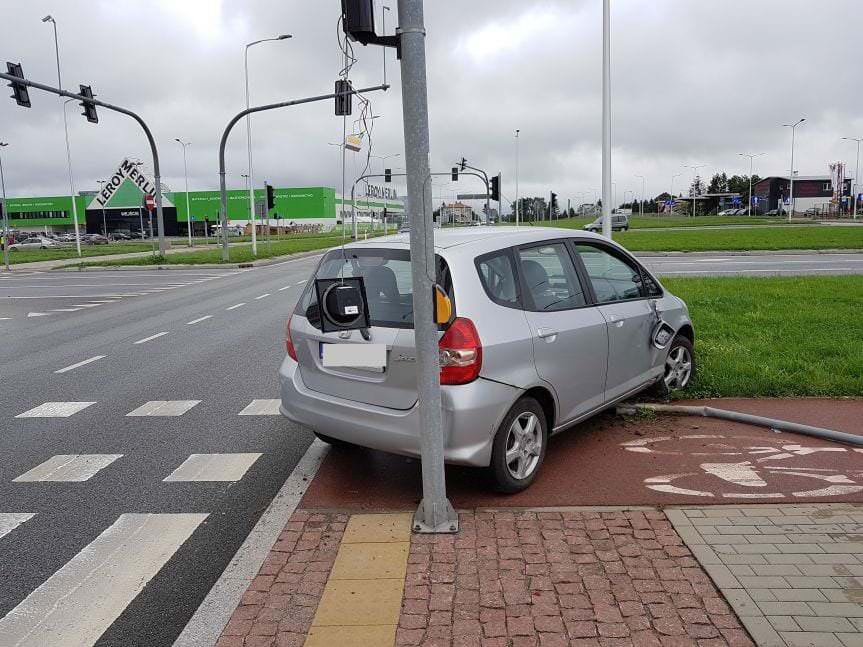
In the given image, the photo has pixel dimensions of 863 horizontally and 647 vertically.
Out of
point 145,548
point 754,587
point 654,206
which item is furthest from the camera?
point 654,206

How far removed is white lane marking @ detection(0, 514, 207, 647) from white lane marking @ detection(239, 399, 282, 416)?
2288 mm

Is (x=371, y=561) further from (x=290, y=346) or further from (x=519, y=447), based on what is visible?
(x=290, y=346)

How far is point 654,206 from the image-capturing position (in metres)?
179

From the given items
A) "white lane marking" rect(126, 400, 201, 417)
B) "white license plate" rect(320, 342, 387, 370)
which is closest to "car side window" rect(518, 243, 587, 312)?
"white license plate" rect(320, 342, 387, 370)

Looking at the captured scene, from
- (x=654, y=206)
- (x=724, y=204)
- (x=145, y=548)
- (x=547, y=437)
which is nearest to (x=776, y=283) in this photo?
(x=547, y=437)

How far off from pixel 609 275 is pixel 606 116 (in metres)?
8.08

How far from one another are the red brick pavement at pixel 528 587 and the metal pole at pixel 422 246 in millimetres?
392

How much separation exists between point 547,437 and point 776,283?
12011 mm

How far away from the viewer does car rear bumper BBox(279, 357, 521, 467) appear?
13.5 feet

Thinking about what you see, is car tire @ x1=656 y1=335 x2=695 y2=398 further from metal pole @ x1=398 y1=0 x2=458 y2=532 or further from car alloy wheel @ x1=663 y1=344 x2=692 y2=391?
metal pole @ x1=398 y1=0 x2=458 y2=532

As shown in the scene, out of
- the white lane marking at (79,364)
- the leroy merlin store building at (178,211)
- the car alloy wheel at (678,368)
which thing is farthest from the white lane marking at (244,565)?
the leroy merlin store building at (178,211)

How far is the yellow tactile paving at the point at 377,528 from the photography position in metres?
3.98

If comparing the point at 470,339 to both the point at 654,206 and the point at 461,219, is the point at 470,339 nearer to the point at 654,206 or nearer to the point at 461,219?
the point at 461,219

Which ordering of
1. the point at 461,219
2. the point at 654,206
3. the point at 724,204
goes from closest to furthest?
the point at 461,219, the point at 724,204, the point at 654,206
